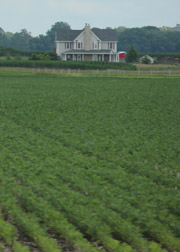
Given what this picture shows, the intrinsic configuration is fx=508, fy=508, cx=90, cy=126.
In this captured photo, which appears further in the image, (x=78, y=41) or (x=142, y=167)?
(x=78, y=41)

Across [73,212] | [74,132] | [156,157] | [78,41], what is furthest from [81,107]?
[78,41]

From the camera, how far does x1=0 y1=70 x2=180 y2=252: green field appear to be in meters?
8.20

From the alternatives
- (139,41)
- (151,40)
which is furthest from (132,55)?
(139,41)

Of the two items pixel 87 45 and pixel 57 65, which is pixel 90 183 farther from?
pixel 87 45

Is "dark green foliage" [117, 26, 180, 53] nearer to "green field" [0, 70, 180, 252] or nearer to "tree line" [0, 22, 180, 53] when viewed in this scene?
"tree line" [0, 22, 180, 53]

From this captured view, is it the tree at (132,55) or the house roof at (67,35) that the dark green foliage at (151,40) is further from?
the house roof at (67,35)

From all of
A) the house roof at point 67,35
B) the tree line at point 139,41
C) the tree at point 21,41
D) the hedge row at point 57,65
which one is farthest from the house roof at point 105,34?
the tree at point 21,41

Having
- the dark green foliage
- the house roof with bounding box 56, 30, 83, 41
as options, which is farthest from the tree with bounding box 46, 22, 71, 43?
the house roof with bounding box 56, 30, 83, 41

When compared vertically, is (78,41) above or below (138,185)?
above

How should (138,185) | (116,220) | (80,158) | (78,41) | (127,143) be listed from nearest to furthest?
1. (116,220)
2. (138,185)
3. (80,158)
4. (127,143)
5. (78,41)

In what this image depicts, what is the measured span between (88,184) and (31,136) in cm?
616

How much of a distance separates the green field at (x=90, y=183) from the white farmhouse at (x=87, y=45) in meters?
62.8

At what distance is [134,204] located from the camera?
941 cm

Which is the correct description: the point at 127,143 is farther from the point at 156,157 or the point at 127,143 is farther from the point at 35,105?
the point at 35,105
